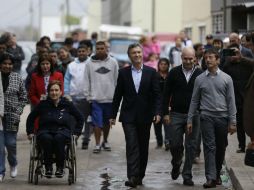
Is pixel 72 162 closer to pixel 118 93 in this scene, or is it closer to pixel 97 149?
pixel 118 93

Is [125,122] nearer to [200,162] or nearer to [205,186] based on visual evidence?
[205,186]

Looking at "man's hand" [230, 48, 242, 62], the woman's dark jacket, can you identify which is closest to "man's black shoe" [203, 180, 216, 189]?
the woman's dark jacket

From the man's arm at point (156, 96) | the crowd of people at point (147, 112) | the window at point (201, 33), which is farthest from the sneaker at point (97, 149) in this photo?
the window at point (201, 33)

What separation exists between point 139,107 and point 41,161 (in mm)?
1558

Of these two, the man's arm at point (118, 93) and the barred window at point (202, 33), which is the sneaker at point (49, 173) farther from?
the barred window at point (202, 33)

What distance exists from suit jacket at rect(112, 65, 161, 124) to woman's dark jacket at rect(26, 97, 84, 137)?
695 millimetres

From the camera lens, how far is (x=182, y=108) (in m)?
12.4

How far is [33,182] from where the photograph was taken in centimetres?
1228

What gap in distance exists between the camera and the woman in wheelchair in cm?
1208

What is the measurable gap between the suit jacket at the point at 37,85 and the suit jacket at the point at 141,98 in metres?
2.48

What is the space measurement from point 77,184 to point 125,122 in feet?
3.66

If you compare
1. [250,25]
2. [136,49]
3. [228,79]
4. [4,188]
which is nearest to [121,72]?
[136,49]

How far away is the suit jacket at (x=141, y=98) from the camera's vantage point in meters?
12.2

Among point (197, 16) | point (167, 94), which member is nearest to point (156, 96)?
point (167, 94)
